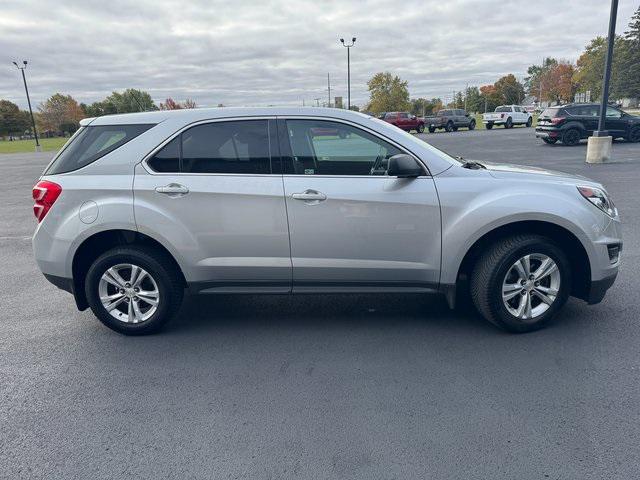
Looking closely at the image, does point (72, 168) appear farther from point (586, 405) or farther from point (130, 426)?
point (586, 405)

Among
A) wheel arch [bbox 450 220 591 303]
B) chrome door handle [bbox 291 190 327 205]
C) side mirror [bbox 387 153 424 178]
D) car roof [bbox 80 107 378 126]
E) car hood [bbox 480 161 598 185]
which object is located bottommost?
wheel arch [bbox 450 220 591 303]

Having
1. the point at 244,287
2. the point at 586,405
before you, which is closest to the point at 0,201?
the point at 244,287

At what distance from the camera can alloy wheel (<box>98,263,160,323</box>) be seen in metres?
4.00

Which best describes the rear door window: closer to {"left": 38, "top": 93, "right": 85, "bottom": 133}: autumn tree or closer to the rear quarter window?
the rear quarter window

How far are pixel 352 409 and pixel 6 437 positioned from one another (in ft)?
6.70

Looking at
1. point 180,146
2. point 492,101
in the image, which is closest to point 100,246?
point 180,146

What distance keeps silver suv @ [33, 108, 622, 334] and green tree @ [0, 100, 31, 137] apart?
107m

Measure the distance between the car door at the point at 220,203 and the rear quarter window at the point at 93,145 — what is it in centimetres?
29

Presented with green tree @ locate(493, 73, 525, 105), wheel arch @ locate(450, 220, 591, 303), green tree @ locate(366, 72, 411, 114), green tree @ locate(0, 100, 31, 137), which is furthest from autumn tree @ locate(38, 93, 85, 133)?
wheel arch @ locate(450, 220, 591, 303)

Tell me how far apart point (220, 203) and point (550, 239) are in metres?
Result: 2.67

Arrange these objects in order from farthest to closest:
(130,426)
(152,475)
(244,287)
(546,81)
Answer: (546,81) → (244,287) → (130,426) → (152,475)

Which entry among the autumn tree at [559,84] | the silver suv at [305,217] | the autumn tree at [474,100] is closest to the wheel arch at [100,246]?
the silver suv at [305,217]

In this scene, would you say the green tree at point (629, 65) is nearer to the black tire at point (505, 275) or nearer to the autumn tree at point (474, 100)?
the autumn tree at point (474, 100)

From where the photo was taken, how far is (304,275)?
3939 mm
